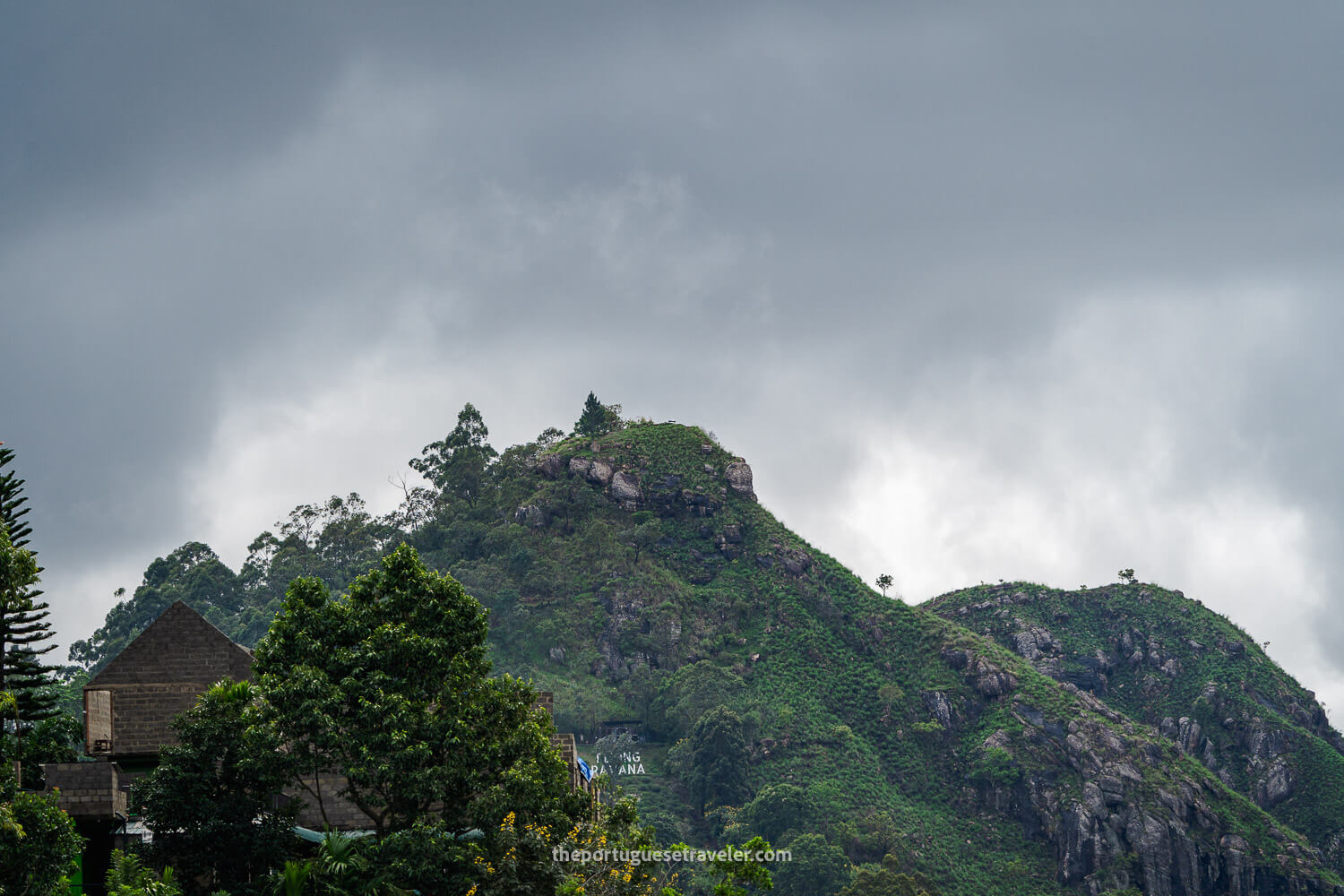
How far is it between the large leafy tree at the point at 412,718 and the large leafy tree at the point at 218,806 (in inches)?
34.9

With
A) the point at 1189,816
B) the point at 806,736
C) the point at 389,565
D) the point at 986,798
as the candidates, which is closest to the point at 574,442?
the point at 806,736

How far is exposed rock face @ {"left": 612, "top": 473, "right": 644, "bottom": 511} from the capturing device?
134 m

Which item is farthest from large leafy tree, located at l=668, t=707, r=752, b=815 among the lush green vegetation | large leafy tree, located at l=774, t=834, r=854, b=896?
the lush green vegetation

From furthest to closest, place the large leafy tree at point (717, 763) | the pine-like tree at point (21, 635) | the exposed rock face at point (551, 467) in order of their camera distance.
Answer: the exposed rock face at point (551, 467) → the large leafy tree at point (717, 763) → the pine-like tree at point (21, 635)

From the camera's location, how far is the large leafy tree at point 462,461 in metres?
142

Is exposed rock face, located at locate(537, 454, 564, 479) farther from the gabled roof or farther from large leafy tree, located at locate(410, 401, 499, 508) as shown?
the gabled roof

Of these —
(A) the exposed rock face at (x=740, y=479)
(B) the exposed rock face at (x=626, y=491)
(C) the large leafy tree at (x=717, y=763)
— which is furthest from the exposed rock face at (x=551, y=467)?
(C) the large leafy tree at (x=717, y=763)

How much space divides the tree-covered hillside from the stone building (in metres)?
46.4

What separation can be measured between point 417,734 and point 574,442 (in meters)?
105

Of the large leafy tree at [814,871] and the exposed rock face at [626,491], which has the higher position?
the exposed rock face at [626,491]

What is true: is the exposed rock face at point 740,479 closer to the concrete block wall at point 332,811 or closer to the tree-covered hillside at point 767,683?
the tree-covered hillside at point 767,683

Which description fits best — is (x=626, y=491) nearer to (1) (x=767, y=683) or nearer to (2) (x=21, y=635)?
(1) (x=767, y=683)

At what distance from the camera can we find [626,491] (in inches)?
5276

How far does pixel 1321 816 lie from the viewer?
108 meters
